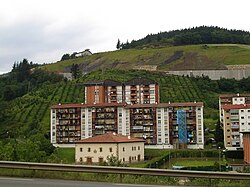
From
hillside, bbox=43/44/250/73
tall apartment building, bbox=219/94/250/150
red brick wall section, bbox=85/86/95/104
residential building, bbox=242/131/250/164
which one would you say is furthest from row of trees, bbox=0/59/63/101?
residential building, bbox=242/131/250/164

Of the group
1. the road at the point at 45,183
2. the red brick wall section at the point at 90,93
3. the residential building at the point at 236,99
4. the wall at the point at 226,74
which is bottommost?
the road at the point at 45,183

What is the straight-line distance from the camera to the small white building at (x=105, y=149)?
6322 centimetres

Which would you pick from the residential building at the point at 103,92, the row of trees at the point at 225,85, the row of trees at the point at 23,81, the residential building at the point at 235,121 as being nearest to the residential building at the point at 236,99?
the residential building at the point at 235,121

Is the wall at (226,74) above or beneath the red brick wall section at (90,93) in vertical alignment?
above

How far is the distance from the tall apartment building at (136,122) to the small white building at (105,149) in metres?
14.2

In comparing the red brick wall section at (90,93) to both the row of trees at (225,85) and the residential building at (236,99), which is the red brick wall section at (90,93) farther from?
the row of trees at (225,85)

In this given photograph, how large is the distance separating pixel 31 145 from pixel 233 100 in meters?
68.2

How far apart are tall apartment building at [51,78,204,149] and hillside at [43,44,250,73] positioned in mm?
77908

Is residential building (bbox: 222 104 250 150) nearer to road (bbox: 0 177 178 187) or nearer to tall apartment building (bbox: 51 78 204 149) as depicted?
tall apartment building (bbox: 51 78 204 149)

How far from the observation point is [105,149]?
6369 centimetres

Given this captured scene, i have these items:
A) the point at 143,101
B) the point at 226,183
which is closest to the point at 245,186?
the point at 226,183

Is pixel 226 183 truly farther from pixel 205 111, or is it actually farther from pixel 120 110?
pixel 205 111

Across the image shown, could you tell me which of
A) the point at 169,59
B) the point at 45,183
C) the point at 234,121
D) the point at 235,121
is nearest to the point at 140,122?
the point at 234,121

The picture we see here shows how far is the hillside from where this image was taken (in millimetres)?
161750
